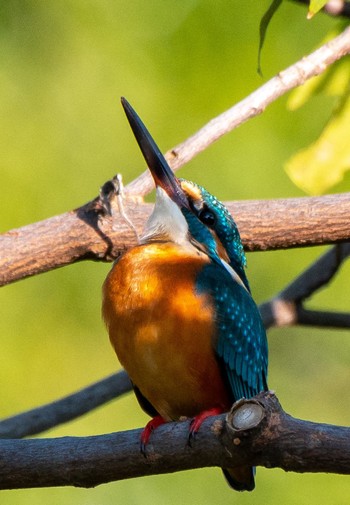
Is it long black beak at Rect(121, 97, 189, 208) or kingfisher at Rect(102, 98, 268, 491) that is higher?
long black beak at Rect(121, 97, 189, 208)

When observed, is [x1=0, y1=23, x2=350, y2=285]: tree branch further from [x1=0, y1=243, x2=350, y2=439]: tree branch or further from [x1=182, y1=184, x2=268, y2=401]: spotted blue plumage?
[x1=0, y1=243, x2=350, y2=439]: tree branch

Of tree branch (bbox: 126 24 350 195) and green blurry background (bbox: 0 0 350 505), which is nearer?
tree branch (bbox: 126 24 350 195)

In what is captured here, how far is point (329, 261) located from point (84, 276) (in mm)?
2046

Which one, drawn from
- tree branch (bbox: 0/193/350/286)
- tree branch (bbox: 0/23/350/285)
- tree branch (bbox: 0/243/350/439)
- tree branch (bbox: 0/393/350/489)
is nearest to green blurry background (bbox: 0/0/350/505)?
tree branch (bbox: 0/243/350/439)

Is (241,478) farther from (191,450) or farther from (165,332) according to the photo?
(191,450)

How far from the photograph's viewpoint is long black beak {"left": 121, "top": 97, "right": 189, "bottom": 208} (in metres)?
3.86

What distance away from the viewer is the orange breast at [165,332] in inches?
137

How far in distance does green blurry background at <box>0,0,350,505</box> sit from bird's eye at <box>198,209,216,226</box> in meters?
1.91

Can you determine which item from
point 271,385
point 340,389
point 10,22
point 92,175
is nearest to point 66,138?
point 92,175

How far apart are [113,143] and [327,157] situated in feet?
9.26

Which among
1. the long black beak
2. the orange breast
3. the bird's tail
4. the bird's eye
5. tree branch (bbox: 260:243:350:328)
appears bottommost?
the bird's tail

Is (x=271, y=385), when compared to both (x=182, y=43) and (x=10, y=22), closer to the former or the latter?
(x=182, y=43)

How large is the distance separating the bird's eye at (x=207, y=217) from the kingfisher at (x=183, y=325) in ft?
0.21

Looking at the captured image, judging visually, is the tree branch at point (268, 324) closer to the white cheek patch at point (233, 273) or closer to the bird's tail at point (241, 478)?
the white cheek patch at point (233, 273)
